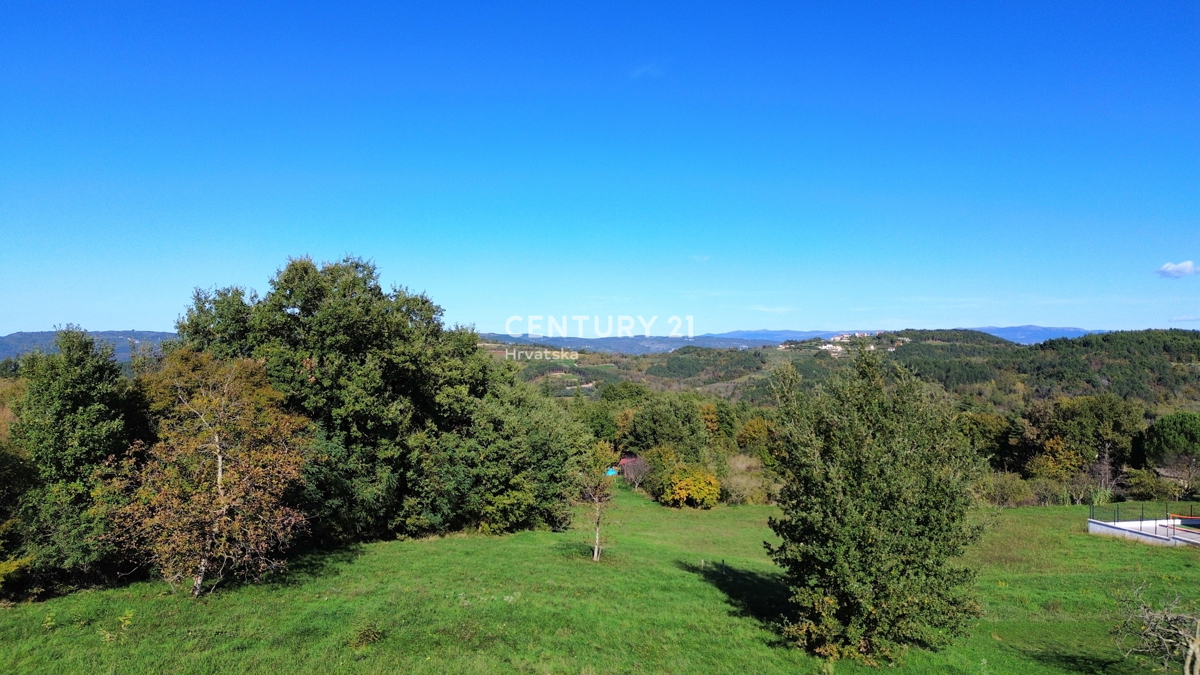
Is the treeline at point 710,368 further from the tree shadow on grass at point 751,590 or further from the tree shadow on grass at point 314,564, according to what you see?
the tree shadow on grass at point 314,564

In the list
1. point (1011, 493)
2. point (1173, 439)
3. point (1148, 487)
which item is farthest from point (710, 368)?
point (1148, 487)

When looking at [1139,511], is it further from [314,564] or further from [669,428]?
[314,564]

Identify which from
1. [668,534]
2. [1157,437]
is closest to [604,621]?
[668,534]

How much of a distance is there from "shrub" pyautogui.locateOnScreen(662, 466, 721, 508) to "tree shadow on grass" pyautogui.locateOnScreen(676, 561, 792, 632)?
26.7 metres

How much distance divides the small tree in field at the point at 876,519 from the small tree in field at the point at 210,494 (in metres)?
13.0

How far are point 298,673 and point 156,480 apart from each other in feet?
22.4

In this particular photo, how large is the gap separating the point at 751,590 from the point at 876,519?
9.38 m

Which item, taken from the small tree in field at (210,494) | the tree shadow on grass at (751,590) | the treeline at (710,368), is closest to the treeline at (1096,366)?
the treeline at (710,368)

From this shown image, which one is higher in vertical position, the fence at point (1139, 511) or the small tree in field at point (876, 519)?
the small tree in field at point (876, 519)

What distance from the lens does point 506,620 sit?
49.1 feet

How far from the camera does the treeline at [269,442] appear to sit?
14.4 metres

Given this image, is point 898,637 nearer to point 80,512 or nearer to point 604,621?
point 604,621

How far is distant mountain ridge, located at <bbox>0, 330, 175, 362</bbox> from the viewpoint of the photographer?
667 inches

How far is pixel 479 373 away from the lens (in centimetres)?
3238
